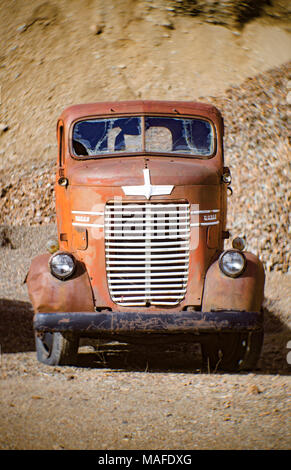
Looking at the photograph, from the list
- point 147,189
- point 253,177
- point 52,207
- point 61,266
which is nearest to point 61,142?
point 147,189

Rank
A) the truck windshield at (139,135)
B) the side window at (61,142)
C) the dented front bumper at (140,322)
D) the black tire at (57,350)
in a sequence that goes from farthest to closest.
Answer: the side window at (61,142)
the truck windshield at (139,135)
the black tire at (57,350)
the dented front bumper at (140,322)

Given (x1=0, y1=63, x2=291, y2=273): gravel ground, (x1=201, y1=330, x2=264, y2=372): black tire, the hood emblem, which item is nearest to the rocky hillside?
(x1=0, y1=63, x2=291, y2=273): gravel ground

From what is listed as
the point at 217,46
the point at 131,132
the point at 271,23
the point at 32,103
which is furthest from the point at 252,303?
the point at 271,23

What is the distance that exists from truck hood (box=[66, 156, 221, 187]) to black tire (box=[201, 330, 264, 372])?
4.58ft

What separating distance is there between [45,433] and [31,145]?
1213 cm

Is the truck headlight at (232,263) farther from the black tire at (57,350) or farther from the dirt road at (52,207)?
the black tire at (57,350)

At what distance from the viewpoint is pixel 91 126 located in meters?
5.78

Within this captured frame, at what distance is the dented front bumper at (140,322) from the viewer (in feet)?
15.6

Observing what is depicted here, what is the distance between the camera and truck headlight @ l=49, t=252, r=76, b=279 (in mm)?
5012

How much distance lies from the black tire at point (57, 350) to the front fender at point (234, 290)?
120cm

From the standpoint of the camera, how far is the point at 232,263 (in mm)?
5062

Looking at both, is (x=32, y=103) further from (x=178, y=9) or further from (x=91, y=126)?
(x=91, y=126)

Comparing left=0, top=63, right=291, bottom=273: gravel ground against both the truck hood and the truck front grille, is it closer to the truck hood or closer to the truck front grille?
the truck hood

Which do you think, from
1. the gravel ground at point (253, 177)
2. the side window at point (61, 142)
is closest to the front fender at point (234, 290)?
the side window at point (61, 142)
